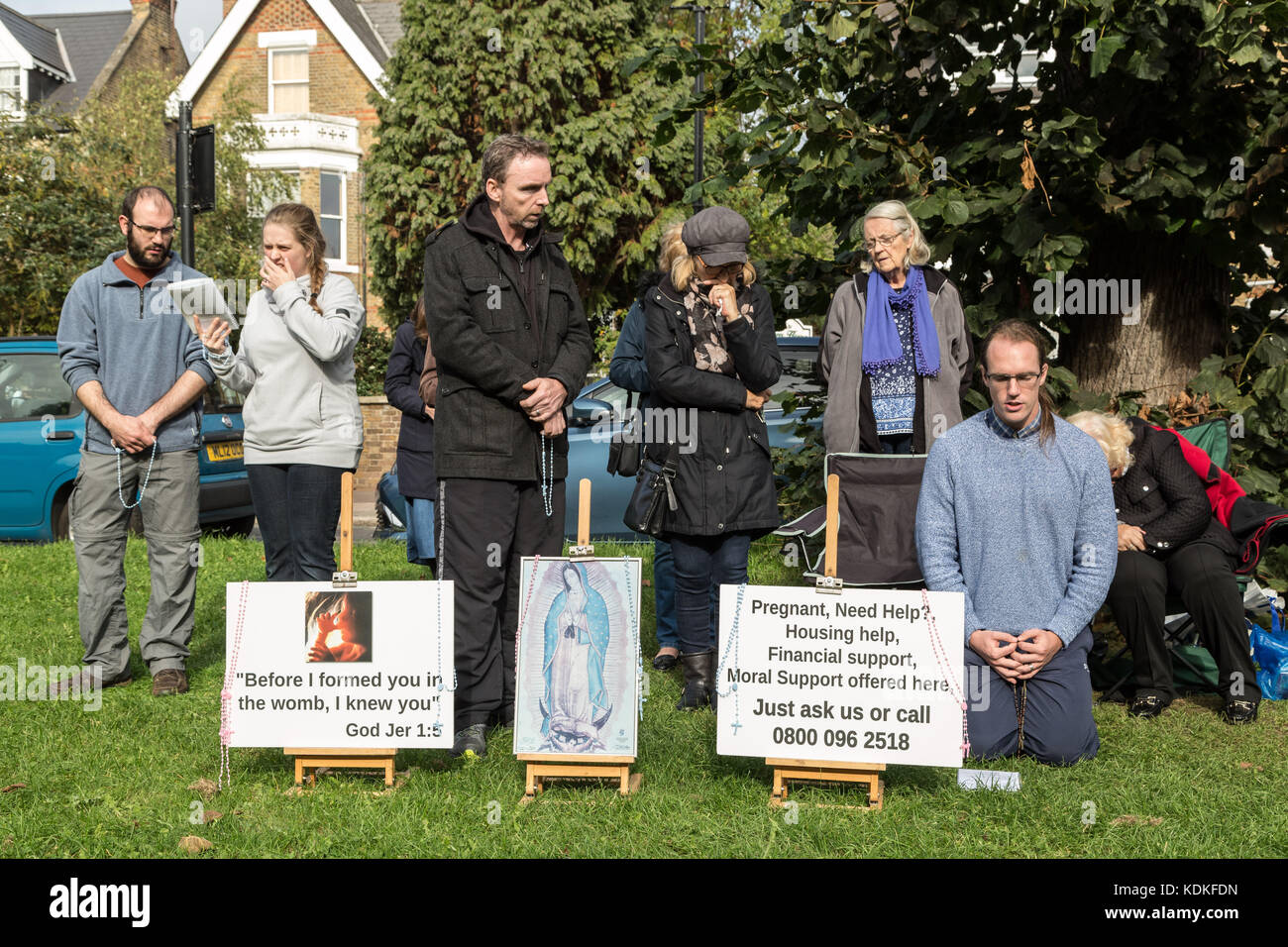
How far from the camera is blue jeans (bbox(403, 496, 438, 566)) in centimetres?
702

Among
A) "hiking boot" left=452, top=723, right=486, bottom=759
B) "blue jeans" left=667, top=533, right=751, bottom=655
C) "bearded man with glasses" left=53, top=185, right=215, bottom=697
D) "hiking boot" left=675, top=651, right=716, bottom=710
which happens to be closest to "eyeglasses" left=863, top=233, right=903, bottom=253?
"blue jeans" left=667, top=533, right=751, bottom=655

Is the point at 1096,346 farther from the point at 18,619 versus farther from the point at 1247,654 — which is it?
the point at 18,619

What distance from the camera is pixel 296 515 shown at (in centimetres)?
566

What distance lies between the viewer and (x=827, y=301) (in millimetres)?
7352

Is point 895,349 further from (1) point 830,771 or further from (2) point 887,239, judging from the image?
(1) point 830,771

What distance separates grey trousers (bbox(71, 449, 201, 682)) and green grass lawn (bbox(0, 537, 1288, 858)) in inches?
19.9

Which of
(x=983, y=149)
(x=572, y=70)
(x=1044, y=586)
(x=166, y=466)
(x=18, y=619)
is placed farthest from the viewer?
(x=572, y=70)

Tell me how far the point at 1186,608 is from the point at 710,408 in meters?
2.41

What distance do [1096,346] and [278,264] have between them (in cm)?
445

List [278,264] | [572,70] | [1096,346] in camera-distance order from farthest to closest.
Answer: [572,70]
[1096,346]
[278,264]

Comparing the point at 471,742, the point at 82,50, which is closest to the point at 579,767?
the point at 471,742

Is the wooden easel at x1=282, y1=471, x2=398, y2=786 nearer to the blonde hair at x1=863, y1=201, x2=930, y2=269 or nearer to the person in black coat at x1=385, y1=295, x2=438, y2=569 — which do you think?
the person in black coat at x1=385, y1=295, x2=438, y2=569

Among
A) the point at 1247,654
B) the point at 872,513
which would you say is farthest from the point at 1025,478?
the point at 1247,654

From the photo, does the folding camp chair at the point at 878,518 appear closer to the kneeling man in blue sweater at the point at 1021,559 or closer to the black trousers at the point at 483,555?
the kneeling man in blue sweater at the point at 1021,559
